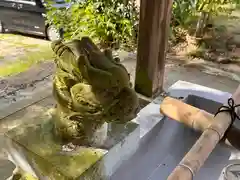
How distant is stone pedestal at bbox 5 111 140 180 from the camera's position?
3.36 feet

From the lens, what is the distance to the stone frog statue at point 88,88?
91 cm

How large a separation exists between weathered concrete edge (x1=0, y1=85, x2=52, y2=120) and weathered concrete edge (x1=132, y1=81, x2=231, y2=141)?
1006 mm

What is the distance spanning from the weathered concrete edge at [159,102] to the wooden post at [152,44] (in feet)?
0.55

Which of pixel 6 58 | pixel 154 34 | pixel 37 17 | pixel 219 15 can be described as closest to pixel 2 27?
pixel 37 17

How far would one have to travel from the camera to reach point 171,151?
61.2 inches

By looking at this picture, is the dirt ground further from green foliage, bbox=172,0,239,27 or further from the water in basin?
the water in basin

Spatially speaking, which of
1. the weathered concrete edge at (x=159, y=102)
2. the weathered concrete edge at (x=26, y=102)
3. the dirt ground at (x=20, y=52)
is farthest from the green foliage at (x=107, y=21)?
the weathered concrete edge at (x=159, y=102)

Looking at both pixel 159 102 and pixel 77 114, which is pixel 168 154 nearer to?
pixel 159 102

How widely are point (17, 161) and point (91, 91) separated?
0.48m

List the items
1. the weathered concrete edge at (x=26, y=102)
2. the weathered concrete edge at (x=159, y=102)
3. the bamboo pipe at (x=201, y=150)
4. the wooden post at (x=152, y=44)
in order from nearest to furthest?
the bamboo pipe at (x=201, y=150) → the weathered concrete edge at (x=159, y=102) → the wooden post at (x=152, y=44) → the weathered concrete edge at (x=26, y=102)

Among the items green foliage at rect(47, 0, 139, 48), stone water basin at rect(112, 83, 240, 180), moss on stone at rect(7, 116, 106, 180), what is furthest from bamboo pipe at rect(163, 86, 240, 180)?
green foliage at rect(47, 0, 139, 48)

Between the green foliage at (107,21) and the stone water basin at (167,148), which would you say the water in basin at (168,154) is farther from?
the green foliage at (107,21)

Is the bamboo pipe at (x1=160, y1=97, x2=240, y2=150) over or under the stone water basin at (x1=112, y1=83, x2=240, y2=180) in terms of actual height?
Result: over

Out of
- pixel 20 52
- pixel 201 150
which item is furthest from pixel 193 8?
pixel 201 150
